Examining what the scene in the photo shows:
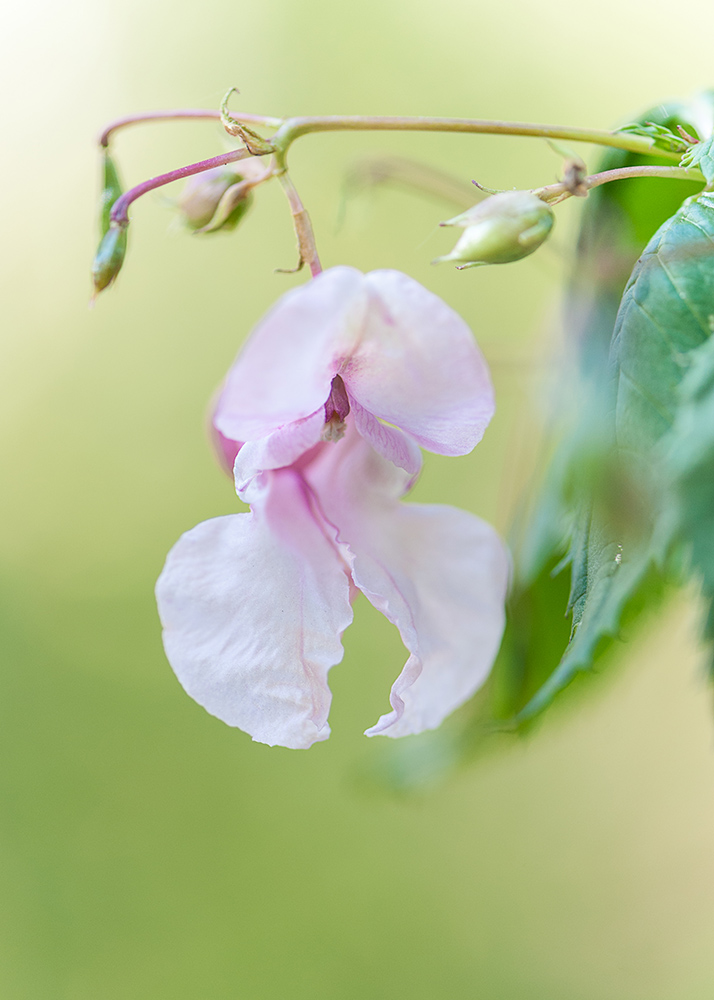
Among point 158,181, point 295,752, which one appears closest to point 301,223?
point 158,181

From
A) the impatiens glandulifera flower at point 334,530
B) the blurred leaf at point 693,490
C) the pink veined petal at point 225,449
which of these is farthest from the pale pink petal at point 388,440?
the blurred leaf at point 693,490

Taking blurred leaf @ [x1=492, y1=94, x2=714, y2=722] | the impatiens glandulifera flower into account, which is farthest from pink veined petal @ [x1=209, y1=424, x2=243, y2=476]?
blurred leaf @ [x1=492, y1=94, x2=714, y2=722]

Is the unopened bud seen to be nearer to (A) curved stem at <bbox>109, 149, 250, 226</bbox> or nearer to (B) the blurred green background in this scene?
(A) curved stem at <bbox>109, 149, 250, 226</bbox>

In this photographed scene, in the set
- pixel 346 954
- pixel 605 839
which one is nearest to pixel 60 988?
pixel 346 954

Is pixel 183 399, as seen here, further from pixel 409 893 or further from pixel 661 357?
pixel 661 357

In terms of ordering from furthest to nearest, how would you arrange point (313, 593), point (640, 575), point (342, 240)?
point (342, 240) < point (313, 593) < point (640, 575)
